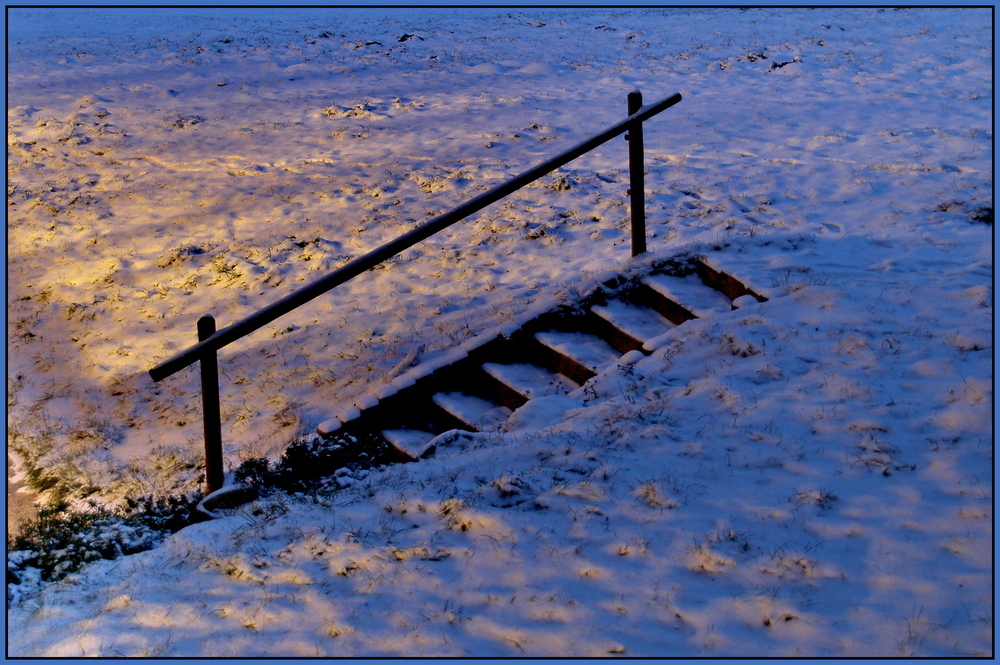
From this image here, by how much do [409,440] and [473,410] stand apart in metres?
0.51

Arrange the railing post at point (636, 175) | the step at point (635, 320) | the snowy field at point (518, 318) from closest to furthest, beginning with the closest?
the snowy field at point (518, 318), the step at point (635, 320), the railing post at point (636, 175)

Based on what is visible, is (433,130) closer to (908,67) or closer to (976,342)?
(908,67)

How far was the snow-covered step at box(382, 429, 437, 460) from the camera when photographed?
5824 millimetres

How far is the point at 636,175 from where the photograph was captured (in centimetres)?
729

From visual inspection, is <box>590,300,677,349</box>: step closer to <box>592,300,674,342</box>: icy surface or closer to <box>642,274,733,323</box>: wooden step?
<box>592,300,674,342</box>: icy surface

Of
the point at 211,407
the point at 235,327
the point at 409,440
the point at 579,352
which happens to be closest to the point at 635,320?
the point at 579,352

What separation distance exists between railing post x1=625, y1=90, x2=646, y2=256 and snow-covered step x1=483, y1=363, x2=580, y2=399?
1641mm

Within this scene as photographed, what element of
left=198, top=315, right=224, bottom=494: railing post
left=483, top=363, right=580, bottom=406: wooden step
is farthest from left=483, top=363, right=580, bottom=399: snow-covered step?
left=198, top=315, right=224, bottom=494: railing post

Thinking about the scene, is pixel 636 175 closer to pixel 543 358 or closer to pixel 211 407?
pixel 543 358

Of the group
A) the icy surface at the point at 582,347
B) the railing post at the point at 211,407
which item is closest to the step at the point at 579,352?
the icy surface at the point at 582,347

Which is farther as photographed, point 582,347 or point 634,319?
point 634,319

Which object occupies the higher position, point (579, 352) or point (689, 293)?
point (689, 293)

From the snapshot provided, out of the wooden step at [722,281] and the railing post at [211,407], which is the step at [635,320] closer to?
the wooden step at [722,281]

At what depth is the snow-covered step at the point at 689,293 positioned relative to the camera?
260 inches
